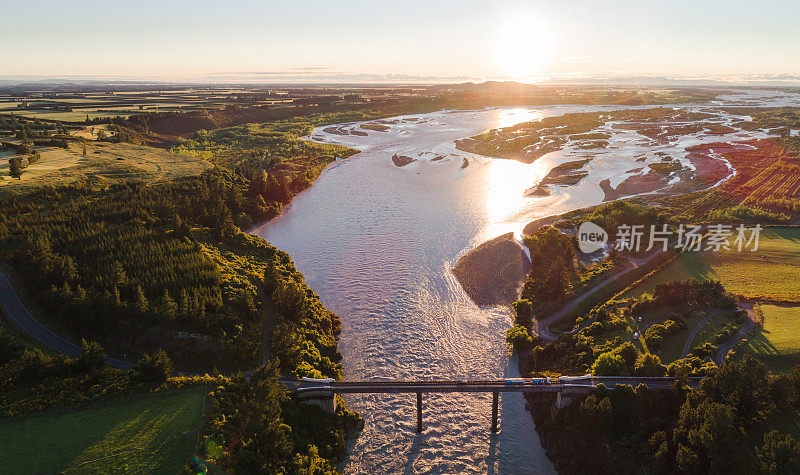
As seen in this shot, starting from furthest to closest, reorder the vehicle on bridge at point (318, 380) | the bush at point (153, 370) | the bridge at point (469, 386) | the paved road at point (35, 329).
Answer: the paved road at point (35, 329) → the vehicle on bridge at point (318, 380) → the bridge at point (469, 386) → the bush at point (153, 370)

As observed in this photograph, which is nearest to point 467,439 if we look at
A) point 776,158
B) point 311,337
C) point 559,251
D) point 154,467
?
point 311,337

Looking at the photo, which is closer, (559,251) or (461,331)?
(461,331)

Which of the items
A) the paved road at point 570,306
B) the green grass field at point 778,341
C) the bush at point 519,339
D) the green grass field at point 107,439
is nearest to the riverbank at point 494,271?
the paved road at point 570,306

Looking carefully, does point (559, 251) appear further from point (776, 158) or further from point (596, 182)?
point (776, 158)

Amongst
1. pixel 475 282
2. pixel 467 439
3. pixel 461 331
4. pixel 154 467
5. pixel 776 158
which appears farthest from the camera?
pixel 776 158

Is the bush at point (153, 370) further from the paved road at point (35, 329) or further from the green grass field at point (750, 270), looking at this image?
the green grass field at point (750, 270)

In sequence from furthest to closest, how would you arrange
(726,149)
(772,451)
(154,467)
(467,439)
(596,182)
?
(726,149)
(596,182)
(467,439)
(154,467)
(772,451)
